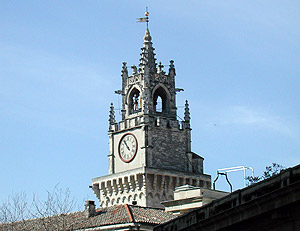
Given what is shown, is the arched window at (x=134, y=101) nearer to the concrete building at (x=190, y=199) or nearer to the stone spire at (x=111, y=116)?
the stone spire at (x=111, y=116)

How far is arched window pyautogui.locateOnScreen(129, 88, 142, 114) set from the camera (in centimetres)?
9775

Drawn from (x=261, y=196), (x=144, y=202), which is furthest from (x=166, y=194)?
(x=261, y=196)

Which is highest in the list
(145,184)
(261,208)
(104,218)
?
(145,184)

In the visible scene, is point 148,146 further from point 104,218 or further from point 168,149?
point 104,218

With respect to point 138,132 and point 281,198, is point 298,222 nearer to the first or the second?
point 281,198

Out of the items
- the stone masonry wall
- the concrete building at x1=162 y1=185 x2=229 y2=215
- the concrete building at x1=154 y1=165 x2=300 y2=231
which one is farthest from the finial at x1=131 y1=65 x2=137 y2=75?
the concrete building at x1=154 y1=165 x2=300 y2=231

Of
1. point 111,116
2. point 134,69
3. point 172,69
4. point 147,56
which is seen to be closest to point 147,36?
point 147,56

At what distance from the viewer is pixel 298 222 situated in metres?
31.5

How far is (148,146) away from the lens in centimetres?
9362

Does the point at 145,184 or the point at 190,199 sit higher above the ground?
the point at 145,184

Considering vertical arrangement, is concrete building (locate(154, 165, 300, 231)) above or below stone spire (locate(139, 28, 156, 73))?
below

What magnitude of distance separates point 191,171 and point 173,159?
2359mm

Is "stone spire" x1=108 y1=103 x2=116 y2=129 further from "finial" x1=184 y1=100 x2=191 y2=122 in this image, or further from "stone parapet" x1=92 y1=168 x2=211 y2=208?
"finial" x1=184 y1=100 x2=191 y2=122

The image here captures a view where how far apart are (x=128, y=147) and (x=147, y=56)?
32.8 feet
